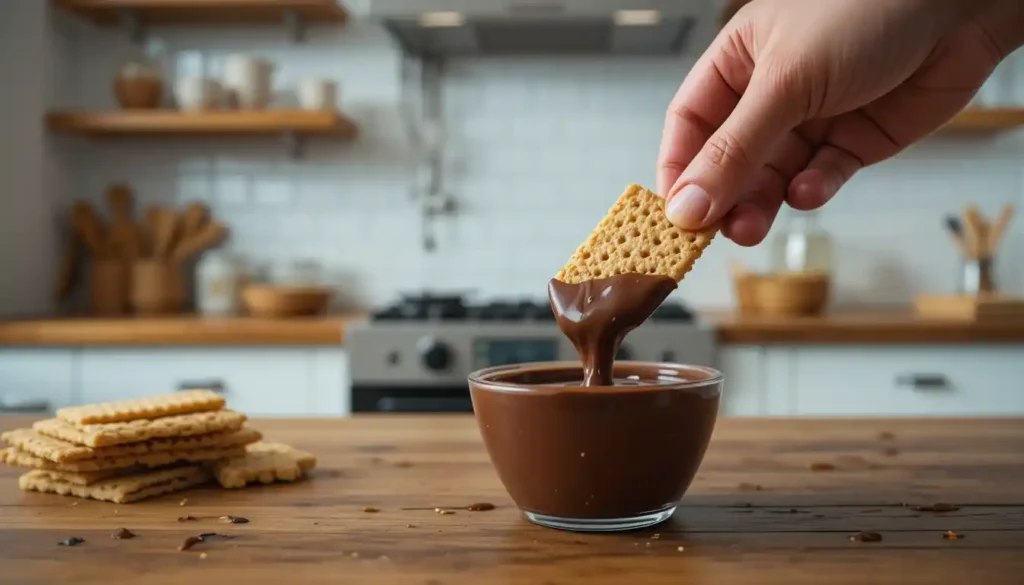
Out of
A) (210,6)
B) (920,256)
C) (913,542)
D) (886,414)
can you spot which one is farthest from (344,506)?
(920,256)

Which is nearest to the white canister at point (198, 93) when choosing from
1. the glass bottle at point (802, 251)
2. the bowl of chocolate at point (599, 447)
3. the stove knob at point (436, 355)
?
the stove knob at point (436, 355)

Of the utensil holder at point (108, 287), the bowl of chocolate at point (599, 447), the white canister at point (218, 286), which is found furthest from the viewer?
the utensil holder at point (108, 287)

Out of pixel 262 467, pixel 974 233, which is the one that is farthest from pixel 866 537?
pixel 974 233

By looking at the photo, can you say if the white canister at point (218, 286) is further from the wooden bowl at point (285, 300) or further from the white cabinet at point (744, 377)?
the white cabinet at point (744, 377)

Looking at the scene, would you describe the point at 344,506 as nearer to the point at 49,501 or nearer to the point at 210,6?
the point at 49,501

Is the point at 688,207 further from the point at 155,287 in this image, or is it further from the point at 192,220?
the point at 192,220

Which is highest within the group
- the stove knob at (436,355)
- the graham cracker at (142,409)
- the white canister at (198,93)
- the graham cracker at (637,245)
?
the white canister at (198,93)
